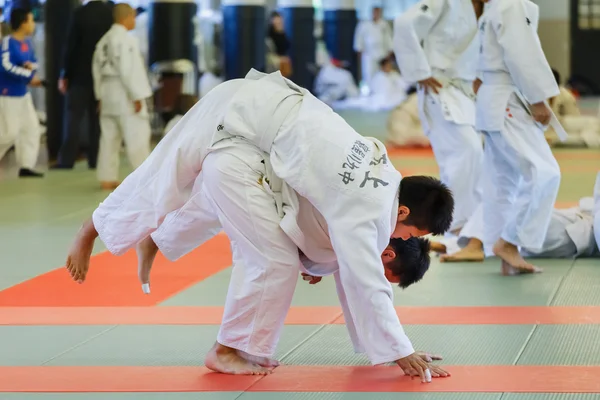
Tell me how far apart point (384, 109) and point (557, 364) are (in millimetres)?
19549

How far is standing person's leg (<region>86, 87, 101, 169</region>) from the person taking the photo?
1179 centimetres

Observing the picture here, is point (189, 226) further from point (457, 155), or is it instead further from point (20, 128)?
point (20, 128)

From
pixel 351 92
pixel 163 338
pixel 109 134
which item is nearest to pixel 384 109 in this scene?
pixel 351 92

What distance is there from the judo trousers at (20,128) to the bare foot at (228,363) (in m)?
7.63

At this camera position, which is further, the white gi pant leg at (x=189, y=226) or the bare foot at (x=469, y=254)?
the bare foot at (x=469, y=254)

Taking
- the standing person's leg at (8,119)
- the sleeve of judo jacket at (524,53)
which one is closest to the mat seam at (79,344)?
the sleeve of judo jacket at (524,53)

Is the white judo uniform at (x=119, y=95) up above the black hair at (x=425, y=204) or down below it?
below

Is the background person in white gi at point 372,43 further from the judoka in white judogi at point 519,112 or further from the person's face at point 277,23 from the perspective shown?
the judoka in white judogi at point 519,112

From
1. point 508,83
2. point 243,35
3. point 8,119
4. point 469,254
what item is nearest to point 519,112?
point 508,83

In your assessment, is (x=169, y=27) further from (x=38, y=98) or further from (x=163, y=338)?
(x=163, y=338)

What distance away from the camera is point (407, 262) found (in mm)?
3826

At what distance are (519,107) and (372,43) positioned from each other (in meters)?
20.8

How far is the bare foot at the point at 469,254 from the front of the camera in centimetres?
636

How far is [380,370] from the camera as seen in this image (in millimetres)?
3873
